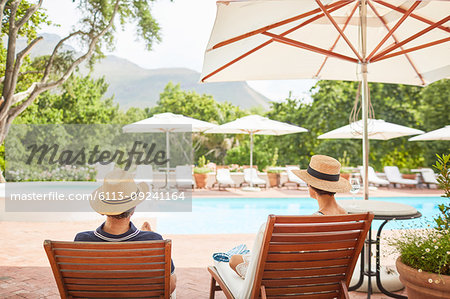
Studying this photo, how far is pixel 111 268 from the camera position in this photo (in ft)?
6.35

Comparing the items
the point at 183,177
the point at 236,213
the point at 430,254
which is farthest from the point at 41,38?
the point at 430,254

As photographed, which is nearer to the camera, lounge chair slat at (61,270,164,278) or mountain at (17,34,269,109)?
lounge chair slat at (61,270,164,278)

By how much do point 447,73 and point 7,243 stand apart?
19.8 ft

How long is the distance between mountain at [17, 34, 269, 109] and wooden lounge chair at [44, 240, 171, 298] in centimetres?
11929

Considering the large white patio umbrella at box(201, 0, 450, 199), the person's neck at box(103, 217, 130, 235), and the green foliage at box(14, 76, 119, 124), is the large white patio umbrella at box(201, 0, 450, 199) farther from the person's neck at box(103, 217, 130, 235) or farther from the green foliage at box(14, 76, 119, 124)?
the green foliage at box(14, 76, 119, 124)

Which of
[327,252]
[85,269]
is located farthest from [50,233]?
[327,252]

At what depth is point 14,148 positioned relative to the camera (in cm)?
1855

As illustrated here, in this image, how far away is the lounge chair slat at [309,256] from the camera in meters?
2.10

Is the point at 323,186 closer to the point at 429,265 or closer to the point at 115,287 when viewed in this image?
the point at 429,265

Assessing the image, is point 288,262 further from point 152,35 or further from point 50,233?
point 152,35

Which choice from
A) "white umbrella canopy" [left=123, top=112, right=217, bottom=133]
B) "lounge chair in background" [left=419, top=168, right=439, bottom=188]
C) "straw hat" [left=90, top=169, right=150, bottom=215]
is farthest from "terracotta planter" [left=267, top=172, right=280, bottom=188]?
"straw hat" [left=90, top=169, right=150, bottom=215]

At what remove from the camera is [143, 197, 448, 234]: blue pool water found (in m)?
7.75

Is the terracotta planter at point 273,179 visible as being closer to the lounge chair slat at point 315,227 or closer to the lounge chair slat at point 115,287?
the lounge chair slat at point 315,227

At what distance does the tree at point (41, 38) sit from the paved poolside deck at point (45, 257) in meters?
5.67
